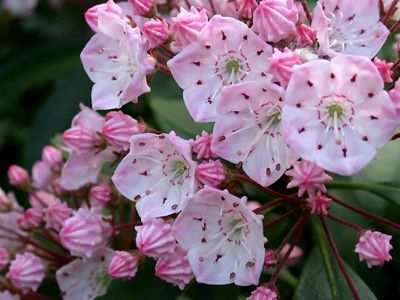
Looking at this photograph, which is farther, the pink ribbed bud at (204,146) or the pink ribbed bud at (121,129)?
the pink ribbed bud at (121,129)

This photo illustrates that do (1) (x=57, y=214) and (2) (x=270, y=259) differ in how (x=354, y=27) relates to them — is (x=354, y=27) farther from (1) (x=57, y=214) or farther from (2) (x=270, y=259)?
(1) (x=57, y=214)

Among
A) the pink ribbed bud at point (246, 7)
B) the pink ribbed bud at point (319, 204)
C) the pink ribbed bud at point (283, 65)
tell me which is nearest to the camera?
the pink ribbed bud at point (283, 65)

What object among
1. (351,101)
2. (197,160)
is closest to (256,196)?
(197,160)

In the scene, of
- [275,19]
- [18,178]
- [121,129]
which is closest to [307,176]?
[275,19]

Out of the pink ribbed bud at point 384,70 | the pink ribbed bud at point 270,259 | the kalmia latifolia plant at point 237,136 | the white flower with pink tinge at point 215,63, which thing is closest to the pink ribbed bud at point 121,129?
the kalmia latifolia plant at point 237,136

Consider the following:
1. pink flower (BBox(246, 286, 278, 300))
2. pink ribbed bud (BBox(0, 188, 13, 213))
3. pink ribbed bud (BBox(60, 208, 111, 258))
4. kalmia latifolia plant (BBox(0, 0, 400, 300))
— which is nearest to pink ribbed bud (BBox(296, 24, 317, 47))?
kalmia latifolia plant (BBox(0, 0, 400, 300))

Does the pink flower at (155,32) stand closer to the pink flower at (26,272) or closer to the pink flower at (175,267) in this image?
the pink flower at (175,267)

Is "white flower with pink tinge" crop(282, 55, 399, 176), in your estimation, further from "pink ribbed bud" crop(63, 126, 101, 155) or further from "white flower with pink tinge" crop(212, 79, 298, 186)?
"pink ribbed bud" crop(63, 126, 101, 155)
